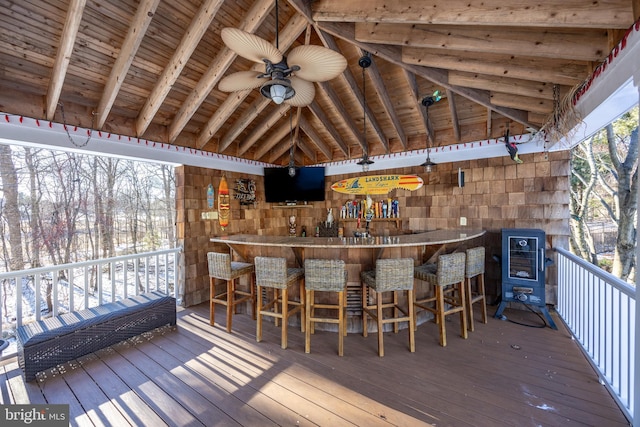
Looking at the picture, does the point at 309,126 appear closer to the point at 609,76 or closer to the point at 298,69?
the point at 298,69

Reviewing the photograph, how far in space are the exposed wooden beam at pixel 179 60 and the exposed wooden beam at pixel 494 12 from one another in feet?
4.03

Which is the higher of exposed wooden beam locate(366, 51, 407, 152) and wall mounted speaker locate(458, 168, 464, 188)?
exposed wooden beam locate(366, 51, 407, 152)

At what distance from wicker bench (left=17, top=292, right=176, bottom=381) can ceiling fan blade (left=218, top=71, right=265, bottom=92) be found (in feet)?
8.96

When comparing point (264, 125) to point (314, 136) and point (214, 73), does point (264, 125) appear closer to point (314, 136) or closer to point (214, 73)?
point (314, 136)

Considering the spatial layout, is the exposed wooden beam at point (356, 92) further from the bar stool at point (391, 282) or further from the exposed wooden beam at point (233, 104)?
the bar stool at point (391, 282)

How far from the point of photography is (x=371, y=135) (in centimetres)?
511

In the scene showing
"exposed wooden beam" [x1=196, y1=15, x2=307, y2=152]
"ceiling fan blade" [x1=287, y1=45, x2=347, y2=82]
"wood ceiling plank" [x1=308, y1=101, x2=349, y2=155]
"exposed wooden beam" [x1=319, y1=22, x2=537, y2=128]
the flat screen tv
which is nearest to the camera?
"ceiling fan blade" [x1=287, y1=45, x2=347, y2=82]

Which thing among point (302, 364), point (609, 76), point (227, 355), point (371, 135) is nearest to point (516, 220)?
point (609, 76)

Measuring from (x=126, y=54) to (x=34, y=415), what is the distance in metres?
3.26

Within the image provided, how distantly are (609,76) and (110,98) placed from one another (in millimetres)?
4762

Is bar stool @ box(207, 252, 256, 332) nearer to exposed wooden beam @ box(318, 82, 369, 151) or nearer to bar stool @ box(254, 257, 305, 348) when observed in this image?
bar stool @ box(254, 257, 305, 348)

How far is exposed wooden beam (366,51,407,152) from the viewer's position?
11.1 ft

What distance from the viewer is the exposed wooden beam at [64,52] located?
7.35 feet

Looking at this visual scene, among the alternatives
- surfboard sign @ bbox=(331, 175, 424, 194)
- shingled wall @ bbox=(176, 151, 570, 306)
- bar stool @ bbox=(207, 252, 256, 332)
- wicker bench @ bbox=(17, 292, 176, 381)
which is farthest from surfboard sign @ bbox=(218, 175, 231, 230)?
surfboard sign @ bbox=(331, 175, 424, 194)
